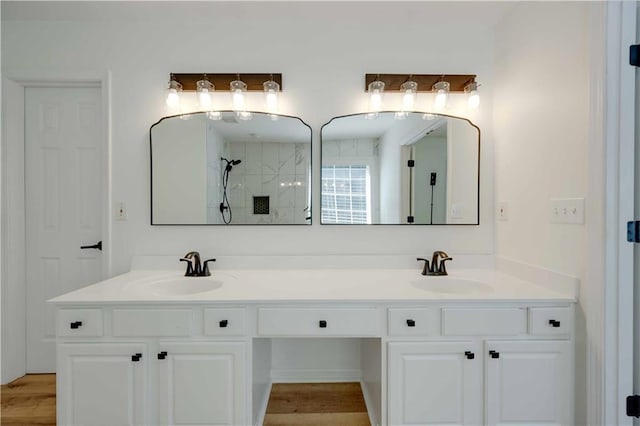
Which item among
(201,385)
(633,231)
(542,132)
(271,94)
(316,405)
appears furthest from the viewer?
(271,94)

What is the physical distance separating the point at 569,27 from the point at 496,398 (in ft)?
5.72

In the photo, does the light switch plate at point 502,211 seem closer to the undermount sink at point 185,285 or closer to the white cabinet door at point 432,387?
the white cabinet door at point 432,387

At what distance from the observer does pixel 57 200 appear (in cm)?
214

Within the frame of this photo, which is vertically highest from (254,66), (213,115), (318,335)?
(254,66)

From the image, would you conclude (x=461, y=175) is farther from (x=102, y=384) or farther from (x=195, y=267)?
(x=102, y=384)

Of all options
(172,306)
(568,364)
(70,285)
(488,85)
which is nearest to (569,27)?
(488,85)

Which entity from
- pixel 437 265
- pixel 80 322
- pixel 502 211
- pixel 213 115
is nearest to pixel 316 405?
pixel 437 265

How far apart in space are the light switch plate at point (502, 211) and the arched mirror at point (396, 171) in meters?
0.13

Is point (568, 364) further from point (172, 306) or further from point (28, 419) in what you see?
point (28, 419)

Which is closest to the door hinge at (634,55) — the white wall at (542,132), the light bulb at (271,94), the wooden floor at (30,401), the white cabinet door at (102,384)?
the white wall at (542,132)

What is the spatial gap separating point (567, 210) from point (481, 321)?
0.65 m

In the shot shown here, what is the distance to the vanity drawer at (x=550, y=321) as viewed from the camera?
1421mm

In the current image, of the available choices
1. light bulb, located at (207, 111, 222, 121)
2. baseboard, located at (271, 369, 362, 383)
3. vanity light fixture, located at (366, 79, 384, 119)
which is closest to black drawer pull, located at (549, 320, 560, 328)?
baseboard, located at (271, 369, 362, 383)

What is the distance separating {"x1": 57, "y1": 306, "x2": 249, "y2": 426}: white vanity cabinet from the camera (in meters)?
1.41
